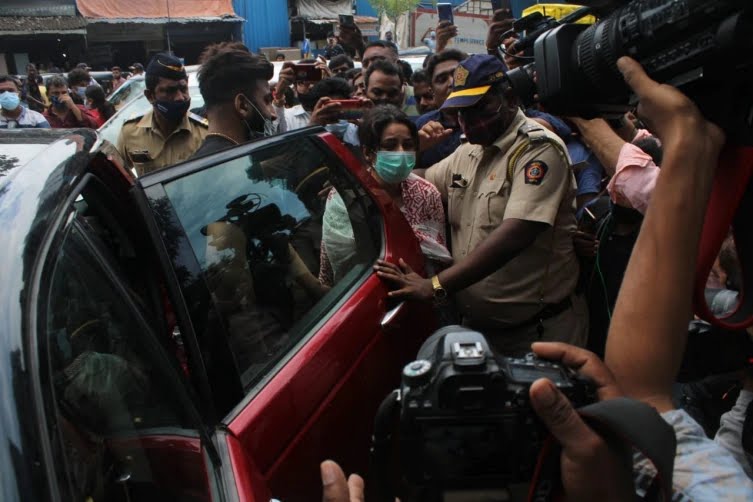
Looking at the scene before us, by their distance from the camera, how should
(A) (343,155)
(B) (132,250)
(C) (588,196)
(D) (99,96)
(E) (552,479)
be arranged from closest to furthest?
(E) (552,479) < (B) (132,250) < (A) (343,155) < (C) (588,196) < (D) (99,96)

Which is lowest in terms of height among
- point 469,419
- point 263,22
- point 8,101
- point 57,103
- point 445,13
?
point 57,103

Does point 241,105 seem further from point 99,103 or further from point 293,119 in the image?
point 99,103

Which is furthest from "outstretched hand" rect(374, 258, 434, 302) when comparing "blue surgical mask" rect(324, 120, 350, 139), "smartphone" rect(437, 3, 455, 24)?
"smartphone" rect(437, 3, 455, 24)

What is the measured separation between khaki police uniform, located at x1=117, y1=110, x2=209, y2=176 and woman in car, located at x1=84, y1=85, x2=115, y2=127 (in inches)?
187

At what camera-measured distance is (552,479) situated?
883 mm

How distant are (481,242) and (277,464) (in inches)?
53.3

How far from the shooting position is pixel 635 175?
7.27 ft

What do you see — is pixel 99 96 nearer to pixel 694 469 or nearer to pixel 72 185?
pixel 72 185

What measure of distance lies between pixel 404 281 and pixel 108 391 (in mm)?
1297

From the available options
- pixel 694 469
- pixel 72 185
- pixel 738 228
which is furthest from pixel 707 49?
pixel 72 185

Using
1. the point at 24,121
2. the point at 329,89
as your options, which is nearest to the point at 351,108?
the point at 329,89

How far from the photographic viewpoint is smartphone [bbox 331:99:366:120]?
3637 mm

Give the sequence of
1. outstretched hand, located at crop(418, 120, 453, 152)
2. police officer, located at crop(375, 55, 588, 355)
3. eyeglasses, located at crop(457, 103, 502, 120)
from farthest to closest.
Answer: outstretched hand, located at crop(418, 120, 453, 152) < eyeglasses, located at crop(457, 103, 502, 120) < police officer, located at crop(375, 55, 588, 355)

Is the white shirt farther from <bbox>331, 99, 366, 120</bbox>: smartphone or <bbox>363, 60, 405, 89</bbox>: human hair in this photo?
<bbox>331, 99, 366, 120</bbox>: smartphone
